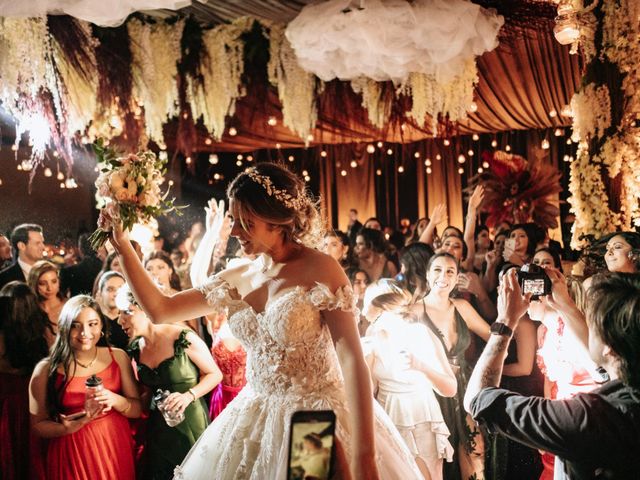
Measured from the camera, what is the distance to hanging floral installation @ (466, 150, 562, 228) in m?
8.07

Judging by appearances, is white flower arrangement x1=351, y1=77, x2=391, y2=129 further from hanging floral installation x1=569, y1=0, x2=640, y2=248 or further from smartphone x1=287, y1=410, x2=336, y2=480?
smartphone x1=287, y1=410, x2=336, y2=480

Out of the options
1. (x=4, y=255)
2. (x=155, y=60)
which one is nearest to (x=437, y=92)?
(x=155, y=60)

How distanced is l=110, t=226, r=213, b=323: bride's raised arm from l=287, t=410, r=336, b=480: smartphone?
1059 millimetres

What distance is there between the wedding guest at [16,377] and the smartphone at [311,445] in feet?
9.76

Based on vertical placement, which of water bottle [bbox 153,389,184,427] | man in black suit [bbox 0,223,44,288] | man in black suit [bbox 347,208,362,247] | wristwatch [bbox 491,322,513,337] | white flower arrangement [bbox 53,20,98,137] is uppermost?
white flower arrangement [bbox 53,20,98,137]

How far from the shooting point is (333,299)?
7.19 ft

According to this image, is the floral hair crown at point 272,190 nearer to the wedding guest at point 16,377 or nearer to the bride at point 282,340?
the bride at point 282,340

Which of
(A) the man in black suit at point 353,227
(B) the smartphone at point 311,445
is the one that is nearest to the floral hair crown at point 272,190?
(B) the smartphone at point 311,445

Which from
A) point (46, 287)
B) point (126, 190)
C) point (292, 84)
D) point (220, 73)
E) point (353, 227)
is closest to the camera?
point (126, 190)

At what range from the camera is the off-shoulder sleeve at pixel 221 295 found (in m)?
2.43

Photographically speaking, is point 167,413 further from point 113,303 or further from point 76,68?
point 76,68

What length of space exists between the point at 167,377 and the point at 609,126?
295 centimetres

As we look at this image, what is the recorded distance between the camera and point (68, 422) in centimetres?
339

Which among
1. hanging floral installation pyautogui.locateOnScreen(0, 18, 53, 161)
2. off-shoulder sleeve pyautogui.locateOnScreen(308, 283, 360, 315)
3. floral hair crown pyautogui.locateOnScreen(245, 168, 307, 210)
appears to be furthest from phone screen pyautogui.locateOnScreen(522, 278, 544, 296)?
hanging floral installation pyautogui.locateOnScreen(0, 18, 53, 161)
